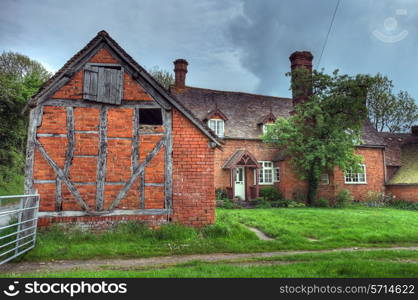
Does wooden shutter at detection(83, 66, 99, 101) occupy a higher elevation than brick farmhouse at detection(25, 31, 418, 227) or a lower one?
higher

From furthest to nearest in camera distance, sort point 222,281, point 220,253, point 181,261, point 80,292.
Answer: point 220,253 < point 181,261 < point 222,281 < point 80,292

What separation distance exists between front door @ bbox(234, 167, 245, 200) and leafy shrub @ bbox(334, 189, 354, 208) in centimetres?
696

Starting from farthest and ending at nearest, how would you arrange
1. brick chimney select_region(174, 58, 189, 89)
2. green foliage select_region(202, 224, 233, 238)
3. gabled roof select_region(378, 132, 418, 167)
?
gabled roof select_region(378, 132, 418, 167), brick chimney select_region(174, 58, 189, 89), green foliage select_region(202, 224, 233, 238)

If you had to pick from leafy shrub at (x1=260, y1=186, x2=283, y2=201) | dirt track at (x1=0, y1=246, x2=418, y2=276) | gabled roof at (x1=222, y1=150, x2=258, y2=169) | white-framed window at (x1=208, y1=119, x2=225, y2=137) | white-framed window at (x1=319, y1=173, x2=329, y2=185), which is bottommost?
dirt track at (x1=0, y1=246, x2=418, y2=276)

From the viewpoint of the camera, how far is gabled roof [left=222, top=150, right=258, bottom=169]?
20891mm

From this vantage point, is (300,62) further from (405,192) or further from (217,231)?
(217,231)

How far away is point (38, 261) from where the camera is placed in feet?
21.8

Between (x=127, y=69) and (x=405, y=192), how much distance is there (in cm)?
2364

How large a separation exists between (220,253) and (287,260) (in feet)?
5.66

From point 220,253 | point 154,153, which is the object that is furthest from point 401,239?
point 154,153

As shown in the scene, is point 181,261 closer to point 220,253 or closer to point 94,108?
point 220,253

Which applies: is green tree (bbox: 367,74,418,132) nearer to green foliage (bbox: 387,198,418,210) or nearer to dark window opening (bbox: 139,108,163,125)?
green foliage (bbox: 387,198,418,210)

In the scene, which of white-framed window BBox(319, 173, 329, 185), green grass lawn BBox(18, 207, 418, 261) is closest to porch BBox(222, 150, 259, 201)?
white-framed window BBox(319, 173, 329, 185)

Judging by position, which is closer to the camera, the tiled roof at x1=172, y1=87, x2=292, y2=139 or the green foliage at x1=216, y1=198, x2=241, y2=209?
the green foliage at x1=216, y1=198, x2=241, y2=209
